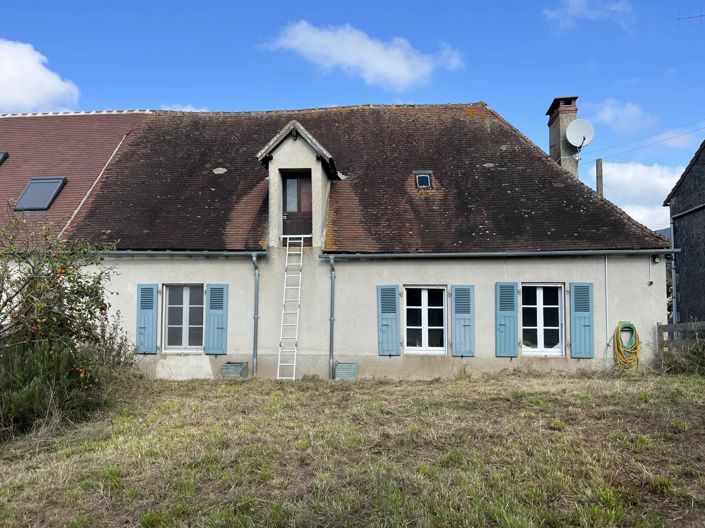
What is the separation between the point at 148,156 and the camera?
14.6m

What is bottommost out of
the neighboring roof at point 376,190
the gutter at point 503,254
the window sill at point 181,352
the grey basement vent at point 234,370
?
the grey basement vent at point 234,370

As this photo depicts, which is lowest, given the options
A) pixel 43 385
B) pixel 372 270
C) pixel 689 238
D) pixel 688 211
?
pixel 43 385

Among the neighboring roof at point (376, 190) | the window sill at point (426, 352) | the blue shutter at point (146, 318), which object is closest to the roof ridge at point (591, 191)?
the neighboring roof at point (376, 190)

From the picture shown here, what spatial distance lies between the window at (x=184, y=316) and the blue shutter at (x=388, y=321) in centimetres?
382

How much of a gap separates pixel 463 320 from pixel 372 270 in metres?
2.12

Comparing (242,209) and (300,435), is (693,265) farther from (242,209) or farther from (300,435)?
(300,435)

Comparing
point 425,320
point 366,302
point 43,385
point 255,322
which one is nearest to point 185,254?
point 255,322

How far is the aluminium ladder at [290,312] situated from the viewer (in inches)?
451

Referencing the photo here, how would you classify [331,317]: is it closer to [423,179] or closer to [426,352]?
[426,352]

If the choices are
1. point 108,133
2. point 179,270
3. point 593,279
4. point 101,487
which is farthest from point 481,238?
point 108,133

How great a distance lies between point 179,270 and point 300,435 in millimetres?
6421

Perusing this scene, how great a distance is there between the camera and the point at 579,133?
1412 cm

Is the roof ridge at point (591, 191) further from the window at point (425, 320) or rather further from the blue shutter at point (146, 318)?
the blue shutter at point (146, 318)

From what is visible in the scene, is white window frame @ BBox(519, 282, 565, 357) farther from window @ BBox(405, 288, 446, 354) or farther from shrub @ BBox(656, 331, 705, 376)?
shrub @ BBox(656, 331, 705, 376)
